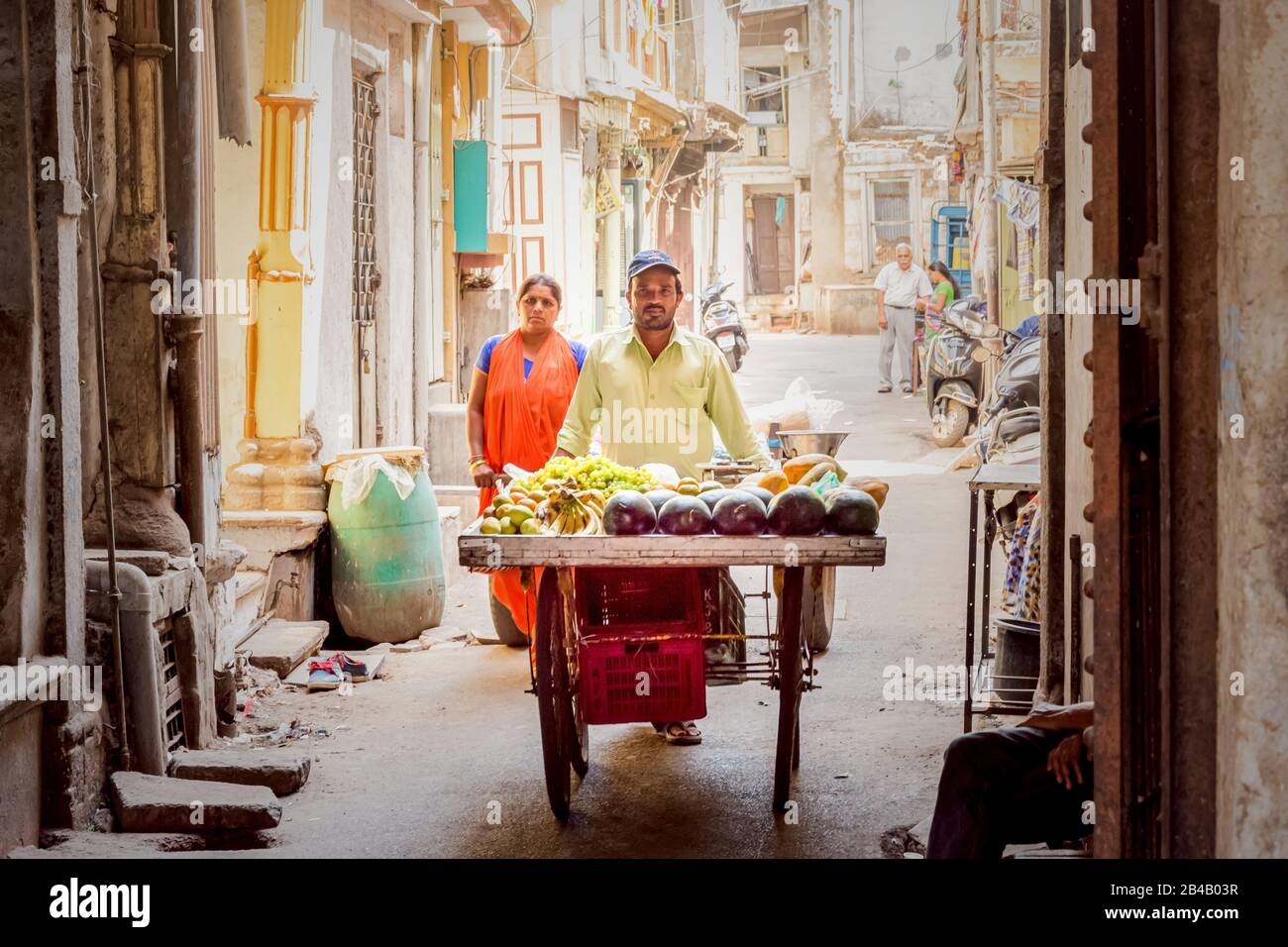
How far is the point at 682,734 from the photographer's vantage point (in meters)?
6.61

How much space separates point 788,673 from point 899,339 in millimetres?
18073

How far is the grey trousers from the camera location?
74.8 feet

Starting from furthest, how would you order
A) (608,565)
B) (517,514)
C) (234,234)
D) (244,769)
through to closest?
(234,234)
(244,769)
(517,514)
(608,565)

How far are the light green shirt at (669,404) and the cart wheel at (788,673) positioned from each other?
135 centimetres

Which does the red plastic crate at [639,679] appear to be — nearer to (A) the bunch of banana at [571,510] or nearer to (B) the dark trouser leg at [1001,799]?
(A) the bunch of banana at [571,510]

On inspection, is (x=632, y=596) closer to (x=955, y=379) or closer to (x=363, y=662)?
(x=363, y=662)

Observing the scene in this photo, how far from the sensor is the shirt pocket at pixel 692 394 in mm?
6645

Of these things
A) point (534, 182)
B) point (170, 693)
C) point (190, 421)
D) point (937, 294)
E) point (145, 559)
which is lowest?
point (170, 693)

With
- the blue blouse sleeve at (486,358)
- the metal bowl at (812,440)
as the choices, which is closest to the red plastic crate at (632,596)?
the blue blouse sleeve at (486,358)

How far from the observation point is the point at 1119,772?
332 cm

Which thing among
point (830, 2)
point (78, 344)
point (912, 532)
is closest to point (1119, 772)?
point (78, 344)

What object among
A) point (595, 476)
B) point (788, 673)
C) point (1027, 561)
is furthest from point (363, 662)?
point (1027, 561)

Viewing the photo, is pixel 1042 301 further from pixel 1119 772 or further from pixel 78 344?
pixel 78 344
